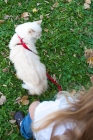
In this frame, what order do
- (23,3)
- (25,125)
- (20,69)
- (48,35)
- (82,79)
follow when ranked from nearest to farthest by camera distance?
Result: (25,125) → (20,69) → (82,79) → (48,35) → (23,3)

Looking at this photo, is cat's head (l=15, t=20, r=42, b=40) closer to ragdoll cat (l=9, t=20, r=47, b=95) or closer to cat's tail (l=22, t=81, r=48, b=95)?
ragdoll cat (l=9, t=20, r=47, b=95)

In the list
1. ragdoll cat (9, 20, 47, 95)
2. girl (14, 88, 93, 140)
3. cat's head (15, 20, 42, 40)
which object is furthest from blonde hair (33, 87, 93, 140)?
cat's head (15, 20, 42, 40)

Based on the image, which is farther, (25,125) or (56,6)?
(56,6)

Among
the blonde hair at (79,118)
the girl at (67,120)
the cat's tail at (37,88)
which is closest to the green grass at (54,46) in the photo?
the cat's tail at (37,88)

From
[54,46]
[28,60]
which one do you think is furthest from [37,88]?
[54,46]

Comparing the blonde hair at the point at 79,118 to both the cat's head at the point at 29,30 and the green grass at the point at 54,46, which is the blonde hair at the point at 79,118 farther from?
Answer: the cat's head at the point at 29,30

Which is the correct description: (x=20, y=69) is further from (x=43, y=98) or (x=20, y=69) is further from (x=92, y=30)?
(x=92, y=30)

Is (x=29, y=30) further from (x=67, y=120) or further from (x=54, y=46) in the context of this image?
(x=67, y=120)

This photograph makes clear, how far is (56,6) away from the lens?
4051 mm

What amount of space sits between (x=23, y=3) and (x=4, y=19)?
0.41 m

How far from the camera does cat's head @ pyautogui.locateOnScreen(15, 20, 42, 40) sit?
11.6ft

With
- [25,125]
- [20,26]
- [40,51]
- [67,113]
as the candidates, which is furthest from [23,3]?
[67,113]

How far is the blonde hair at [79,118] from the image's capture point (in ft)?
5.04

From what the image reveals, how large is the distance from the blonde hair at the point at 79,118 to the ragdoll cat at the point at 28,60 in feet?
4.02
